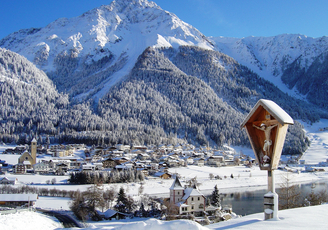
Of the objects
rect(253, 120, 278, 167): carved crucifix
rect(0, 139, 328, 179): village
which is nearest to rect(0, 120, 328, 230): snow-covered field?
rect(253, 120, 278, 167): carved crucifix

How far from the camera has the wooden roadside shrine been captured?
8008mm

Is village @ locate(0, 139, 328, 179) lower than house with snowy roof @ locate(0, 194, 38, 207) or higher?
higher

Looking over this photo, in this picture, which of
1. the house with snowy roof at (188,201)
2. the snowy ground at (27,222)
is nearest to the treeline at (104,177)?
the house with snowy roof at (188,201)

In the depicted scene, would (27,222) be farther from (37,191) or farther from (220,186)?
(220,186)

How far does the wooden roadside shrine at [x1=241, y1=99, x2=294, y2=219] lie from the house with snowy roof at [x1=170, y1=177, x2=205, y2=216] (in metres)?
26.4

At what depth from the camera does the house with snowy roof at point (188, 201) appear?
112ft

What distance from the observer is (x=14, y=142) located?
112 meters

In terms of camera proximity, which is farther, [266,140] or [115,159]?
[115,159]

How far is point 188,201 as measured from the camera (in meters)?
35.0

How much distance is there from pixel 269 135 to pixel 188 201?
91.9ft

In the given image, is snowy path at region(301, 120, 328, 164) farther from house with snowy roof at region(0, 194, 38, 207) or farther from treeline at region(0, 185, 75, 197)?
house with snowy roof at region(0, 194, 38, 207)

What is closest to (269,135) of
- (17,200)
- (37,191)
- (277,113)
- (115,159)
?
(277,113)

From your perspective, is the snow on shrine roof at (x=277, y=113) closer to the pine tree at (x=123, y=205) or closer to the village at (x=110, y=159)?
A: the pine tree at (x=123, y=205)

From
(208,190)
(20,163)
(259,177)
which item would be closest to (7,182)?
(20,163)
